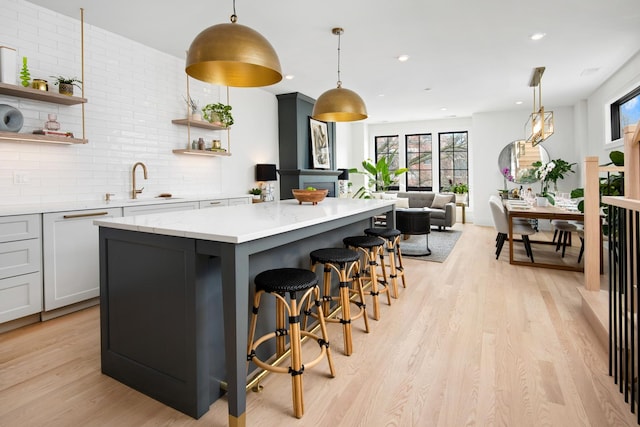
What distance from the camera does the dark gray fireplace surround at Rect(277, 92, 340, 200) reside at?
6211mm

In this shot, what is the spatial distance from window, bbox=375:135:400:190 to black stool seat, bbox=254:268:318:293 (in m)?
8.07

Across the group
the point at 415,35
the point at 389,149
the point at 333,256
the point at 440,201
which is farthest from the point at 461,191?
the point at 333,256

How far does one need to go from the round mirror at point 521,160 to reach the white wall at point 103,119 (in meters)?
6.15

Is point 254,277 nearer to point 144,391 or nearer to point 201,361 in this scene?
point 201,361

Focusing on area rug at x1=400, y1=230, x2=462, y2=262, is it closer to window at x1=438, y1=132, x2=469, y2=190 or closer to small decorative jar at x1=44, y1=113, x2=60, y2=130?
window at x1=438, y1=132, x2=469, y2=190

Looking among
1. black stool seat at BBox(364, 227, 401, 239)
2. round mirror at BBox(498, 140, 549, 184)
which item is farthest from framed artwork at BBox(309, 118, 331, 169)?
round mirror at BBox(498, 140, 549, 184)

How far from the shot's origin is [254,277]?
2.08 m

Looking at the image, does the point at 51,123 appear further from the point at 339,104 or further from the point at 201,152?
the point at 339,104

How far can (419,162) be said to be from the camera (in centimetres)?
948

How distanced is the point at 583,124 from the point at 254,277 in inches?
297

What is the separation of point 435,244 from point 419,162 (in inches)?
155

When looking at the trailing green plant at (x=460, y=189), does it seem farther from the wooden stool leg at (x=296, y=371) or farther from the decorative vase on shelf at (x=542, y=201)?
the wooden stool leg at (x=296, y=371)

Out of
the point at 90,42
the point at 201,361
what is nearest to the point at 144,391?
the point at 201,361

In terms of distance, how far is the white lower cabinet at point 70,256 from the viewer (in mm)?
2812
